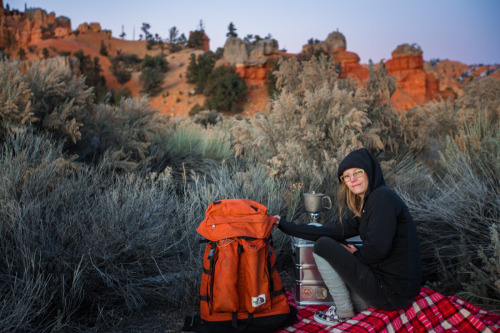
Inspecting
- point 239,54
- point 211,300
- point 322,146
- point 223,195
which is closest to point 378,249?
point 211,300

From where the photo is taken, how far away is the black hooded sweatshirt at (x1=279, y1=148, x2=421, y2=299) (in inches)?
86.7

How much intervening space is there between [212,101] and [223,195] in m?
30.2

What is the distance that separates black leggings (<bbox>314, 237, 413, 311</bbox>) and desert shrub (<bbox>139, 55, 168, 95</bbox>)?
38784mm

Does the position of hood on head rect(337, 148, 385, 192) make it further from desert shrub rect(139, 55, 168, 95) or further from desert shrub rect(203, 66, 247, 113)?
desert shrub rect(139, 55, 168, 95)

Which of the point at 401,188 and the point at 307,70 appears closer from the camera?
the point at 401,188

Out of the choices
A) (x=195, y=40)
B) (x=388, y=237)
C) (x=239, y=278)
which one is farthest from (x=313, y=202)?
(x=195, y=40)

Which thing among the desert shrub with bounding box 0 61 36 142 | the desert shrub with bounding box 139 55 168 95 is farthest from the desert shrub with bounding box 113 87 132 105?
the desert shrub with bounding box 0 61 36 142

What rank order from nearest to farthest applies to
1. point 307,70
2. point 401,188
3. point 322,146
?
point 401,188, point 322,146, point 307,70

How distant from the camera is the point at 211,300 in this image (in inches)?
88.4

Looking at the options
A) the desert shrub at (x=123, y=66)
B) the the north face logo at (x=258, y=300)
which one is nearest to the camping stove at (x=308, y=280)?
the the north face logo at (x=258, y=300)

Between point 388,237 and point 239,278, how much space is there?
3.18 ft

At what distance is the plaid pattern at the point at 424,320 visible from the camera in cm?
220

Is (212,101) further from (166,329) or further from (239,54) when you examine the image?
(166,329)

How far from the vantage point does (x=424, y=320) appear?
7.57ft
